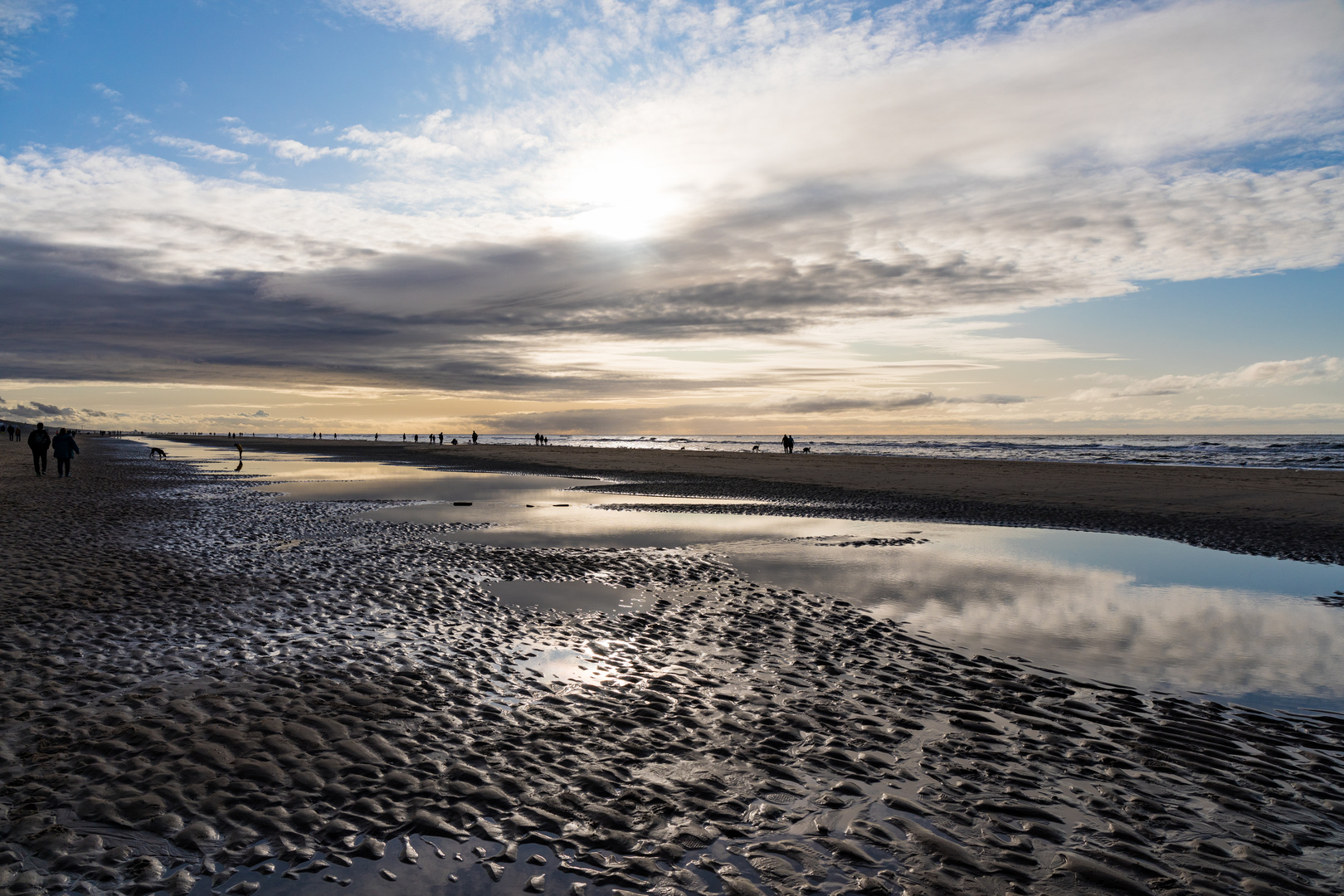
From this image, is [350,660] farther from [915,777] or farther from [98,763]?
[915,777]

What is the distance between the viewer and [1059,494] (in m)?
32.7

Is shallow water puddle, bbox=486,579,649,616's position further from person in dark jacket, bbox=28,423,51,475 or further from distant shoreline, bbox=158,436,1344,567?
person in dark jacket, bbox=28,423,51,475

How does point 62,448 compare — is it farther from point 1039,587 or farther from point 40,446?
point 1039,587

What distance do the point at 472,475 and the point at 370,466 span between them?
45.6 ft

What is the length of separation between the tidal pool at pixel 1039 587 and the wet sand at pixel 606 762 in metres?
1.11

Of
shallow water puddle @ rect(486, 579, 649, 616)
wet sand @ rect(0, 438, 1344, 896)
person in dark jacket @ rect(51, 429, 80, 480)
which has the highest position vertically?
person in dark jacket @ rect(51, 429, 80, 480)

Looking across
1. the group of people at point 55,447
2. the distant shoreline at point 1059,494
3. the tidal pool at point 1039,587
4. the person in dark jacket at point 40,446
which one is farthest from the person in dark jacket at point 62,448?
the tidal pool at point 1039,587

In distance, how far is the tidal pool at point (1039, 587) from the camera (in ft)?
31.4

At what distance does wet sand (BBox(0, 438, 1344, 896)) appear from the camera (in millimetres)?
4953

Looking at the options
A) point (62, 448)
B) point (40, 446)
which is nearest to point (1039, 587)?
point (62, 448)

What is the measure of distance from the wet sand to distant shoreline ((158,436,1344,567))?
1562 cm

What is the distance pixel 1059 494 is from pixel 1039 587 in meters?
21.4

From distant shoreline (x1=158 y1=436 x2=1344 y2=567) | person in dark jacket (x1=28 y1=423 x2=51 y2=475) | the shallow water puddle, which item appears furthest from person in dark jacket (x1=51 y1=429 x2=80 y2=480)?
the shallow water puddle

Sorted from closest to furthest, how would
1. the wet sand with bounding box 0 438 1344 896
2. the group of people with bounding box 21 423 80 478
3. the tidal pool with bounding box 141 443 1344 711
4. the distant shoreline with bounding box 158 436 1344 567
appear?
the wet sand with bounding box 0 438 1344 896
the tidal pool with bounding box 141 443 1344 711
the distant shoreline with bounding box 158 436 1344 567
the group of people with bounding box 21 423 80 478
